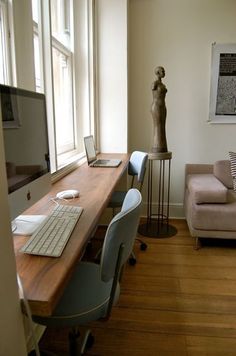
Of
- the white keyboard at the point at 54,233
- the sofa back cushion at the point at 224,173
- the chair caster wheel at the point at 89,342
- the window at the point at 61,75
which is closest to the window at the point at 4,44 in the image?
the window at the point at 61,75

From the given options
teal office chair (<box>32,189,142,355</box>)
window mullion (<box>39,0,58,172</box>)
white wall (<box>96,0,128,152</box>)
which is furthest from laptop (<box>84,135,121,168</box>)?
teal office chair (<box>32,189,142,355</box>)

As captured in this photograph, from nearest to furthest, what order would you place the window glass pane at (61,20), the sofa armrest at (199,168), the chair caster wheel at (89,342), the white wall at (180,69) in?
the chair caster wheel at (89,342), the window glass pane at (61,20), the white wall at (180,69), the sofa armrest at (199,168)

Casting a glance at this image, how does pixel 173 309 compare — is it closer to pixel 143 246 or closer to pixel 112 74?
pixel 143 246

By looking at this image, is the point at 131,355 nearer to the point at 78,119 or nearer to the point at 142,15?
the point at 78,119

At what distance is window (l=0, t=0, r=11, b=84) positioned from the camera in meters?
1.54

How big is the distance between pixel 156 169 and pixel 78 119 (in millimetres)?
1171

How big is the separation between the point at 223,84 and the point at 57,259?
3061 millimetres

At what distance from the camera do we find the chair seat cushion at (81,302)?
1.12 metres

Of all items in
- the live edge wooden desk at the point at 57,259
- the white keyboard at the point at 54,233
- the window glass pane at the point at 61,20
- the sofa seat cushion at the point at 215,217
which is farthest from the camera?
the sofa seat cushion at the point at 215,217

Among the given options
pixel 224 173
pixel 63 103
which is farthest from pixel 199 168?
pixel 63 103

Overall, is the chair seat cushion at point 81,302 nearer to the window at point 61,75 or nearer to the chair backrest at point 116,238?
the chair backrest at point 116,238

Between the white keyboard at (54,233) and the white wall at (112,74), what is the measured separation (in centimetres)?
203

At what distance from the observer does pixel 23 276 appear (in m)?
0.90

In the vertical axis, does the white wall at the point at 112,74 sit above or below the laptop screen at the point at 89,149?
above
